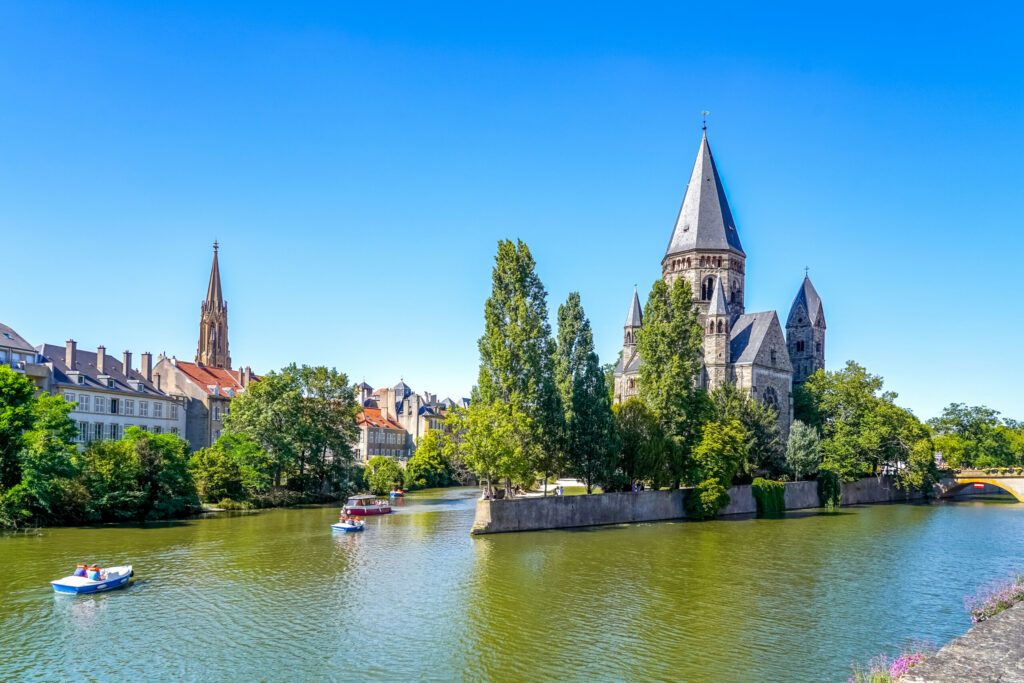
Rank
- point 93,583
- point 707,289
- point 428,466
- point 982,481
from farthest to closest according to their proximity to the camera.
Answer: point 428,466, point 707,289, point 982,481, point 93,583

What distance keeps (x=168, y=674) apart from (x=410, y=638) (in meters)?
7.22

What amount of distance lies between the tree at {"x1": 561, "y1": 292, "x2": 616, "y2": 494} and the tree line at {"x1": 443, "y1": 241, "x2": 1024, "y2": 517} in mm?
80

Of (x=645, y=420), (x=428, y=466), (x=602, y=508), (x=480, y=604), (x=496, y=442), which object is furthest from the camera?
(x=428, y=466)

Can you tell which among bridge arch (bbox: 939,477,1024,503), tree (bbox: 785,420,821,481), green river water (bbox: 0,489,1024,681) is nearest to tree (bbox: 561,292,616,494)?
green river water (bbox: 0,489,1024,681)

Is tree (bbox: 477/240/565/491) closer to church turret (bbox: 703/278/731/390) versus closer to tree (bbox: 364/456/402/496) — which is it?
tree (bbox: 364/456/402/496)

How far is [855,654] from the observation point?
77.3 feet

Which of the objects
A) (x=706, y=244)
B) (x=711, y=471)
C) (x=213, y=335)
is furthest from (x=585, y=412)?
(x=213, y=335)

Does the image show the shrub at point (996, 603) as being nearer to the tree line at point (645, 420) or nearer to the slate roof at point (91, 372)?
the tree line at point (645, 420)

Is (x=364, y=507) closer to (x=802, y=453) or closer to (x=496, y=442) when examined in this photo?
(x=496, y=442)

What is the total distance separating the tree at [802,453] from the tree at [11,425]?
200ft

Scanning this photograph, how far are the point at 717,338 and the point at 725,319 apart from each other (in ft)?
7.52

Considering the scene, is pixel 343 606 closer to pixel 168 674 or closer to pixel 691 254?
pixel 168 674

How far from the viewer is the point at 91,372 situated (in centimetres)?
7181

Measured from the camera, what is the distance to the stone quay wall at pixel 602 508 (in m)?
49.0
